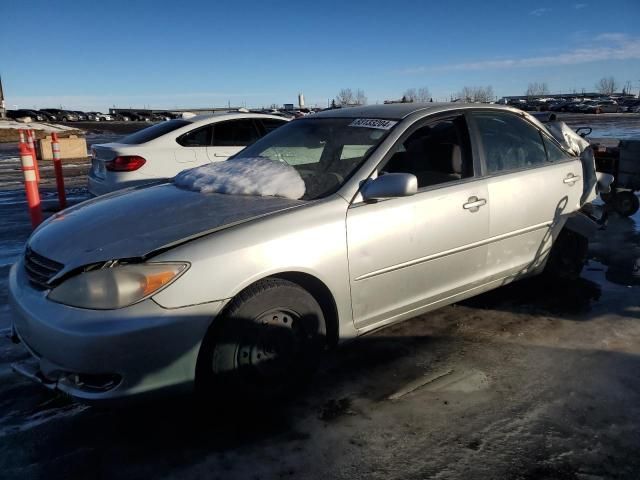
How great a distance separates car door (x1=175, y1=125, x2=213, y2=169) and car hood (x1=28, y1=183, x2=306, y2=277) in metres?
3.74

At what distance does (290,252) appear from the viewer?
2.58 meters

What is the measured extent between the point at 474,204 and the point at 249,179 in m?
1.53

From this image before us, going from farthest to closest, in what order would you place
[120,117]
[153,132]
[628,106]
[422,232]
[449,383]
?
1. [120,117]
2. [628,106]
3. [153,132]
4. [422,232]
5. [449,383]

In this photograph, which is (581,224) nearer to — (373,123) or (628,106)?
(373,123)

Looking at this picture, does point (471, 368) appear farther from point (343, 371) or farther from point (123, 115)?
point (123, 115)

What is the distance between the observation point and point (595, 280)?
15.5ft

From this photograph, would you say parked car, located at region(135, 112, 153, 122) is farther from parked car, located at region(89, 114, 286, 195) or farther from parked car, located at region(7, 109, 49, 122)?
parked car, located at region(89, 114, 286, 195)

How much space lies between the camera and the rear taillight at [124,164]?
634cm

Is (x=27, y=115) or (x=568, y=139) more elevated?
(x=27, y=115)

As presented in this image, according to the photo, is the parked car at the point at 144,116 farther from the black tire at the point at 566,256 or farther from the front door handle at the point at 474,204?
the front door handle at the point at 474,204

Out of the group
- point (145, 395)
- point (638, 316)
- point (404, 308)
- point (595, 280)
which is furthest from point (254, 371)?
point (595, 280)

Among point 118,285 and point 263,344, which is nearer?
point 118,285

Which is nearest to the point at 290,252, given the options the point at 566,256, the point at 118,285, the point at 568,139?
the point at 118,285

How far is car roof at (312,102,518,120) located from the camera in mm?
3545
